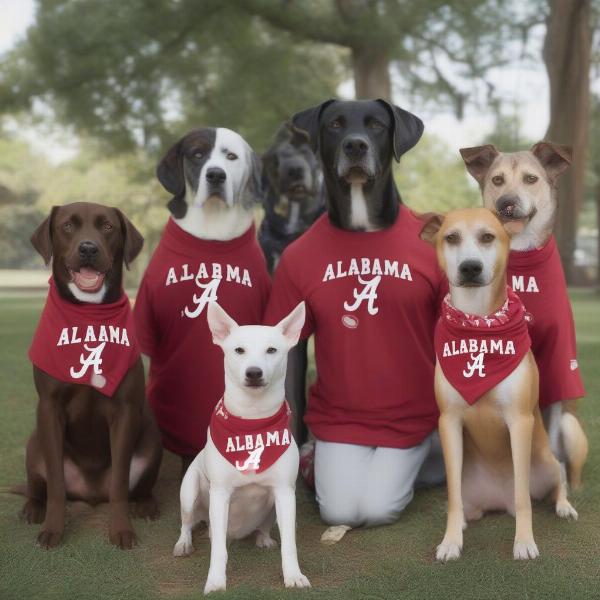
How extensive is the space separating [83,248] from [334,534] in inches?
68.1

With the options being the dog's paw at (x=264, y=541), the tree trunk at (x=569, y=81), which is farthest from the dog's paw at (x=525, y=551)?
the tree trunk at (x=569, y=81)

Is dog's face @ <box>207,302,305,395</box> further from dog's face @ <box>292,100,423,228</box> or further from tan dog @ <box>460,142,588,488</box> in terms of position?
tan dog @ <box>460,142,588,488</box>

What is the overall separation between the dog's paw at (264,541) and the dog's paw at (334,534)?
238 millimetres

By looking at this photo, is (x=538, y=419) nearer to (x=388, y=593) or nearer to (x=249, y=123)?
(x=388, y=593)

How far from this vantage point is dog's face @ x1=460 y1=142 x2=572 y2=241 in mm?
3799

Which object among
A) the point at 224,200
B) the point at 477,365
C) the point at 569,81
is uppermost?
the point at 569,81

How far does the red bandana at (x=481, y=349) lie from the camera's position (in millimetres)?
3475

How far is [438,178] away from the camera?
43.7m

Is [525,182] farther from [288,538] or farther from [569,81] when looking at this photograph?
[569,81]

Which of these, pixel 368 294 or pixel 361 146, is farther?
pixel 368 294

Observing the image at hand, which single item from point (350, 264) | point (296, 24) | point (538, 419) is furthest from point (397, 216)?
point (296, 24)

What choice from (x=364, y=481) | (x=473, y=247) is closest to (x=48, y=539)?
(x=364, y=481)

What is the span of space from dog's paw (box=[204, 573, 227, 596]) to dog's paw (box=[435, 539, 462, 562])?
3.03ft

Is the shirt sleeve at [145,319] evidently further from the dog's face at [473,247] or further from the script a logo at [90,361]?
the dog's face at [473,247]
